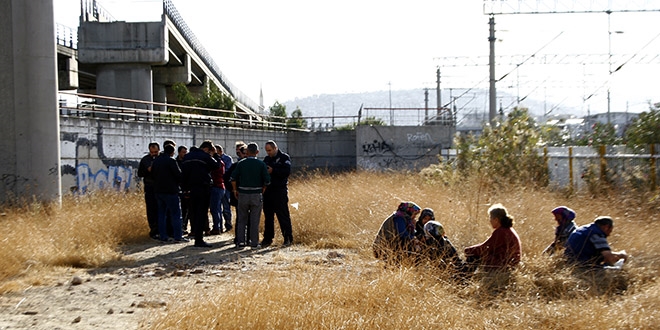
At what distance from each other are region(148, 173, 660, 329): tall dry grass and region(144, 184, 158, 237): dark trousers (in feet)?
12.9

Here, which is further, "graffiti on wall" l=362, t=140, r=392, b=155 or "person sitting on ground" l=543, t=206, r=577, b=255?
"graffiti on wall" l=362, t=140, r=392, b=155

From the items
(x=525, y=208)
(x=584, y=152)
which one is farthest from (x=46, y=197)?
(x=584, y=152)

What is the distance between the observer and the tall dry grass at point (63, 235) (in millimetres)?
8995

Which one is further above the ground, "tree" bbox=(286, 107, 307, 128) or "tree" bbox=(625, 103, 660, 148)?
"tree" bbox=(286, 107, 307, 128)

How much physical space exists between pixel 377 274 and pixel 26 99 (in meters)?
9.46

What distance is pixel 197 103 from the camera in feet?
153

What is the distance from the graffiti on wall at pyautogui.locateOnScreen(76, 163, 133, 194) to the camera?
1920 cm

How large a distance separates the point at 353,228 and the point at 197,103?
116ft

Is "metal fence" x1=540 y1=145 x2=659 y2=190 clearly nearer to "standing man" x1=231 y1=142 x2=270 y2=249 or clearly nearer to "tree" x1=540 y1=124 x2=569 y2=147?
"tree" x1=540 y1=124 x2=569 y2=147

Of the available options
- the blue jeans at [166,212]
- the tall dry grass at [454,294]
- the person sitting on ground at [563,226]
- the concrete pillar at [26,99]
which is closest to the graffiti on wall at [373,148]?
the concrete pillar at [26,99]

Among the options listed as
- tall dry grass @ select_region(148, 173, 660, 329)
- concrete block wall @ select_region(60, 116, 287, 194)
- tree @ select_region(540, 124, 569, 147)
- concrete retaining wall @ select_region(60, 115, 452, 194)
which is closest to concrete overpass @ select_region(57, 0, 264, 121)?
concrete retaining wall @ select_region(60, 115, 452, 194)

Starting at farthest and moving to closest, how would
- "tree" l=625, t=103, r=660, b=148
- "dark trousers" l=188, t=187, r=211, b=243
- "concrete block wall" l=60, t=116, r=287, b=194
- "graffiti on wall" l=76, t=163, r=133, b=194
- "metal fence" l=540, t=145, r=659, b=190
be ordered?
"graffiti on wall" l=76, t=163, r=133, b=194
"concrete block wall" l=60, t=116, r=287, b=194
"tree" l=625, t=103, r=660, b=148
"metal fence" l=540, t=145, r=659, b=190
"dark trousers" l=188, t=187, r=211, b=243

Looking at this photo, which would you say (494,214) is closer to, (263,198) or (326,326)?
(326,326)

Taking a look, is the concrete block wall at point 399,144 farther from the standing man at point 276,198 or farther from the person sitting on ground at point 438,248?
the person sitting on ground at point 438,248
